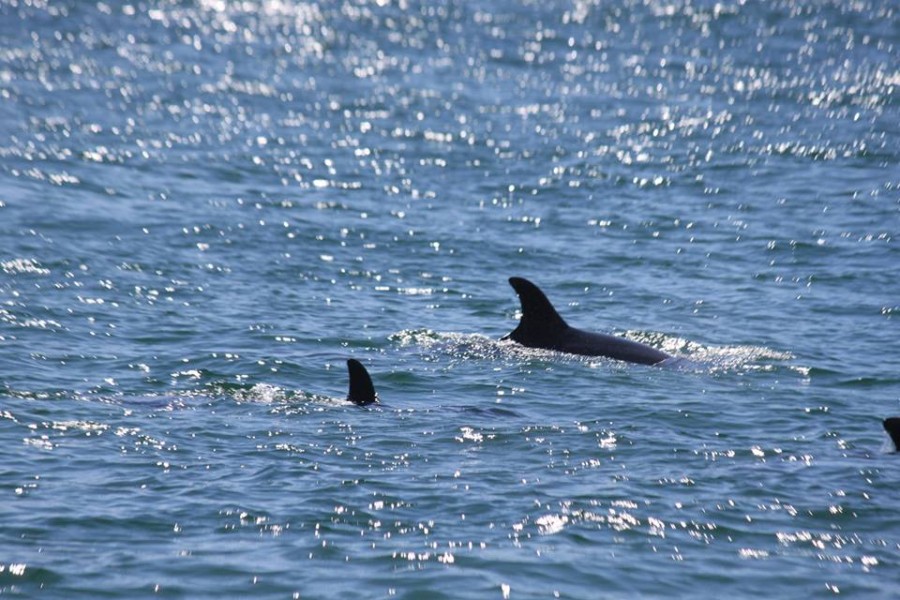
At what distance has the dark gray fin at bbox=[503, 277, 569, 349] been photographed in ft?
59.1

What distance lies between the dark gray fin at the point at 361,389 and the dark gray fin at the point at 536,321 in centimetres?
339

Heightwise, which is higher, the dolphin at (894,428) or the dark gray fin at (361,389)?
the dark gray fin at (361,389)

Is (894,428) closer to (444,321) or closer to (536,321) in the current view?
(536,321)

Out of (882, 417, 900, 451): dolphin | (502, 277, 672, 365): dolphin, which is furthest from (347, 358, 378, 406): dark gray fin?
(882, 417, 900, 451): dolphin

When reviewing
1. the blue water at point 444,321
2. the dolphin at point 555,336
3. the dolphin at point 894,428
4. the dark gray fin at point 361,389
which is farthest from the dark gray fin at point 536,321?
the dolphin at point 894,428

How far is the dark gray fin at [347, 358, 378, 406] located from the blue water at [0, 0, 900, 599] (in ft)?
0.82

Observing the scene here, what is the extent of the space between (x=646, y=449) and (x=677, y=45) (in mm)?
36391

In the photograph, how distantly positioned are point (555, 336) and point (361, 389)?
379 centimetres

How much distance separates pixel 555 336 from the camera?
1816 cm

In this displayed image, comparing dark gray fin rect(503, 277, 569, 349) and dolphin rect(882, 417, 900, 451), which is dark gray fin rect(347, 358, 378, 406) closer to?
dark gray fin rect(503, 277, 569, 349)

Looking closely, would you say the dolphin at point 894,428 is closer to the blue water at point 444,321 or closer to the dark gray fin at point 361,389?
the blue water at point 444,321

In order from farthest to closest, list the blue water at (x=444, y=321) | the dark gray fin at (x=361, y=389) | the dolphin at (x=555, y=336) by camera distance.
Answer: the dolphin at (x=555, y=336)
the dark gray fin at (x=361, y=389)
the blue water at (x=444, y=321)

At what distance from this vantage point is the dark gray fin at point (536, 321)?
709 inches

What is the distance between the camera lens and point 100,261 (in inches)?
877
